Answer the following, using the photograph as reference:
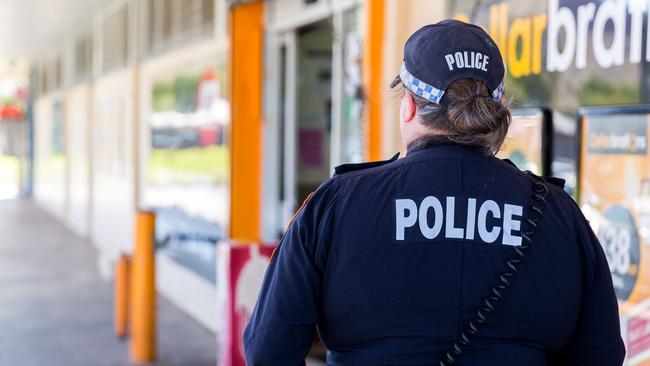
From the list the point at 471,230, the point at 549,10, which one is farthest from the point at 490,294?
the point at 549,10

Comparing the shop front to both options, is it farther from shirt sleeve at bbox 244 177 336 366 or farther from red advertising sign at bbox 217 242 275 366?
red advertising sign at bbox 217 242 275 366

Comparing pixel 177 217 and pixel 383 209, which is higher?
pixel 383 209

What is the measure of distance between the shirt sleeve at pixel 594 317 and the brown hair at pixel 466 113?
9.3 inches

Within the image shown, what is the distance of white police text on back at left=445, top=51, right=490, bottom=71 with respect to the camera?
1383 mm

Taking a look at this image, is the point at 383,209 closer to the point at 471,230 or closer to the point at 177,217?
the point at 471,230

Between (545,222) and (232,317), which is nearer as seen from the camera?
(545,222)

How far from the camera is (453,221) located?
137cm

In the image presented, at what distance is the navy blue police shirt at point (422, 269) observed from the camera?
1349mm

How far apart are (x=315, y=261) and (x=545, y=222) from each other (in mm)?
400

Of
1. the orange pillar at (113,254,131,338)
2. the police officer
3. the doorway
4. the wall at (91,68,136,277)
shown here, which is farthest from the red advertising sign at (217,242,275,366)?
the wall at (91,68,136,277)

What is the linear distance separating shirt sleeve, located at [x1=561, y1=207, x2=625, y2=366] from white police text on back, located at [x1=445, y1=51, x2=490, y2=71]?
322 millimetres

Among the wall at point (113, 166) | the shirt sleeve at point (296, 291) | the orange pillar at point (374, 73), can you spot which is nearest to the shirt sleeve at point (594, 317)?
the shirt sleeve at point (296, 291)

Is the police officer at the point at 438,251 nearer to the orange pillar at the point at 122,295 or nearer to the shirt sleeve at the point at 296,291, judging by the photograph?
the shirt sleeve at the point at 296,291

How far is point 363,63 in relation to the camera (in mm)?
3854
